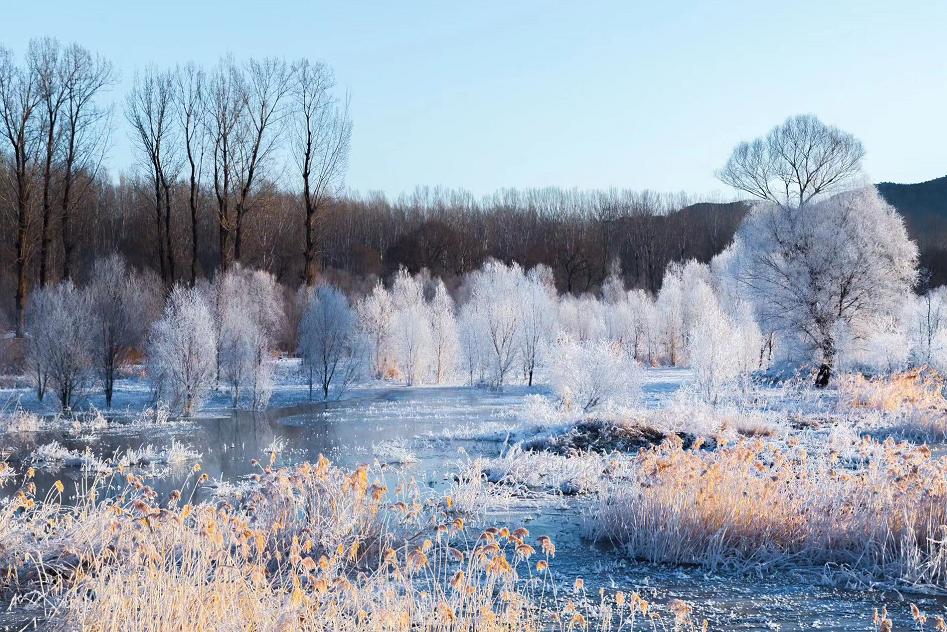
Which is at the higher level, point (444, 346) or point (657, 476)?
point (444, 346)

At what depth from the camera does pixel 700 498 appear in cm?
680

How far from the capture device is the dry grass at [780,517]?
6.57 metres

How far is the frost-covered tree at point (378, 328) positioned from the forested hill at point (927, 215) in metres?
40.1

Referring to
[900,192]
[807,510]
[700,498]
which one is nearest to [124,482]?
[700,498]

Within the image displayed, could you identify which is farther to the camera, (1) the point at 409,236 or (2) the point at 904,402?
(1) the point at 409,236

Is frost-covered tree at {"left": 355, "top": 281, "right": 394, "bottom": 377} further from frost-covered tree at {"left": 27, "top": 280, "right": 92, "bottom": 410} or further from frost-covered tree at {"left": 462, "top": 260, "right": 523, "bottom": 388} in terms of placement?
frost-covered tree at {"left": 27, "top": 280, "right": 92, "bottom": 410}

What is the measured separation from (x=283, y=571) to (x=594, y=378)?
1239cm

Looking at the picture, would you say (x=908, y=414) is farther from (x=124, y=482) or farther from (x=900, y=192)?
(x=900, y=192)

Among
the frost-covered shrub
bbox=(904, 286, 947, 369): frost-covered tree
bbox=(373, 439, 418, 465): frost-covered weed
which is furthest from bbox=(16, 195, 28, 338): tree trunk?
bbox=(904, 286, 947, 369): frost-covered tree

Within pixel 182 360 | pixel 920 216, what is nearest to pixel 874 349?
pixel 182 360

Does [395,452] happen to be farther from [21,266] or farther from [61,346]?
[21,266]

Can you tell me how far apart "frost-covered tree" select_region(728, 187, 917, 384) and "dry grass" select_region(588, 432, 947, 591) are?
18364 mm

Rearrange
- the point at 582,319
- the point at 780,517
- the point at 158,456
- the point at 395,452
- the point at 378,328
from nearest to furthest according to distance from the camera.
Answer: the point at 780,517
the point at 158,456
the point at 395,452
the point at 378,328
the point at 582,319

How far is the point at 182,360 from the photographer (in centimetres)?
2017
